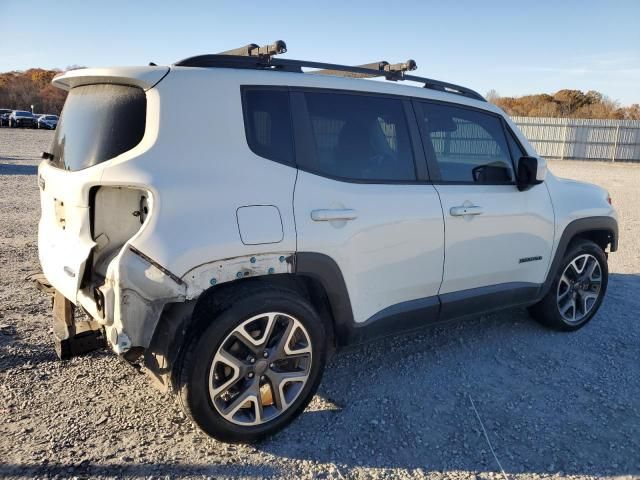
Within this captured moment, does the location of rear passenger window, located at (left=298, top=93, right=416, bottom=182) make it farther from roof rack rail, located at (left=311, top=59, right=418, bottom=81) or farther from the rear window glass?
the rear window glass

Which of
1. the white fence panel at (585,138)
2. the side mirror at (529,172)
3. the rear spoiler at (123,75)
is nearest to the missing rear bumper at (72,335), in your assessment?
the rear spoiler at (123,75)

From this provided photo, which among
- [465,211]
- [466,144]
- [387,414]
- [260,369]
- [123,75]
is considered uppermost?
[123,75]

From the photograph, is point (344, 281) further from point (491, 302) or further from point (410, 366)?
point (491, 302)

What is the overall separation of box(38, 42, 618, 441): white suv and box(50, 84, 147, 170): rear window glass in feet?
0.04

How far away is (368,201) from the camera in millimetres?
3059

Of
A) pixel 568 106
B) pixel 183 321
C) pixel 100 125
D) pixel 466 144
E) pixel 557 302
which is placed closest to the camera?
pixel 183 321

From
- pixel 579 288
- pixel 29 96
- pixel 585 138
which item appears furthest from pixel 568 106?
pixel 29 96

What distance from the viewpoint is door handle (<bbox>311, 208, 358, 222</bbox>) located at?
9.31ft

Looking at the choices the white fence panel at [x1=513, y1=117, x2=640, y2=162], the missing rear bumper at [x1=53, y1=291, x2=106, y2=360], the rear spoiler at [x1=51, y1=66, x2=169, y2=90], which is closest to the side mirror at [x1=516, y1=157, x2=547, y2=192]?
the rear spoiler at [x1=51, y1=66, x2=169, y2=90]

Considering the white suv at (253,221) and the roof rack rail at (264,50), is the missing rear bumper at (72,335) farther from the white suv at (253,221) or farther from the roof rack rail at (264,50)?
the roof rack rail at (264,50)

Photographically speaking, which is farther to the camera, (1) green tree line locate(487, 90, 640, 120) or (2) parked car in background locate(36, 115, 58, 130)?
(2) parked car in background locate(36, 115, 58, 130)

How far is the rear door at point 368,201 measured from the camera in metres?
2.90

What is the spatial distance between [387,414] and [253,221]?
4.94ft

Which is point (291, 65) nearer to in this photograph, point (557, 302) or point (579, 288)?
point (557, 302)
